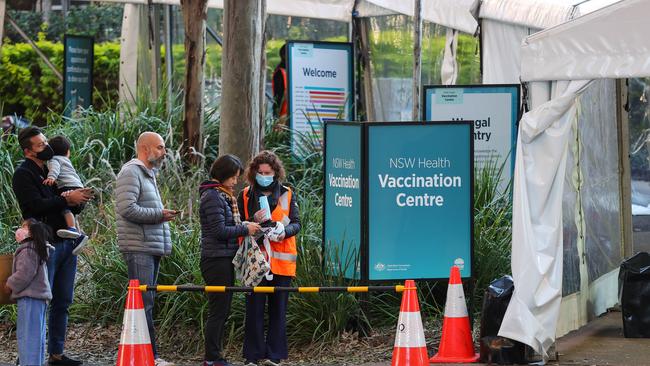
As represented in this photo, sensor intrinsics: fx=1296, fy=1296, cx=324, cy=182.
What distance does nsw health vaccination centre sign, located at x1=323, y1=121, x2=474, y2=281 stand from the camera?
33.8 feet

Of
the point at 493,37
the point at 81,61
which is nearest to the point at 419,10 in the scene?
the point at 493,37

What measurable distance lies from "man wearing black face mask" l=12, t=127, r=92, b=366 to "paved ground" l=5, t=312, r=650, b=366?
0.70 m

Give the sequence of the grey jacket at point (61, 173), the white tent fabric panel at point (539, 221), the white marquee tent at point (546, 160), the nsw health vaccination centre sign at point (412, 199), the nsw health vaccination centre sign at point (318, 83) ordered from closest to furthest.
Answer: the white marquee tent at point (546, 160)
the white tent fabric panel at point (539, 221)
the grey jacket at point (61, 173)
the nsw health vaccination centre sign at point (412, 199)
the nsw health vaccination centre sign at point (318, 83)

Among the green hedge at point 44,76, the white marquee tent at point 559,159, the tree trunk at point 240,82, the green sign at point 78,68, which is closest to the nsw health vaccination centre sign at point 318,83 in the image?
the tree trunk at point 240,82

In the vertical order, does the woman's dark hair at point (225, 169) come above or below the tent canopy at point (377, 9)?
below

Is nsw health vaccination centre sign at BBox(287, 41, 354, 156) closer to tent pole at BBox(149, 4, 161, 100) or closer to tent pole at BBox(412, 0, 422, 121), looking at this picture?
tent pole at BBox(412, 0, 422, 121)

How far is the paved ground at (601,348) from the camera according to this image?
9789 millimetres

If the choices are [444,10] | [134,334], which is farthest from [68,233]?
[444,10]

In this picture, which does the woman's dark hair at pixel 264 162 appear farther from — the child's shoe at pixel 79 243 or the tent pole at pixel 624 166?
the tent pole at pixel 624 166

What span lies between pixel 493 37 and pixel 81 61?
872 cm

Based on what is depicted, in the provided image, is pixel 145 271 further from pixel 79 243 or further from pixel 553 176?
pixel 553 176

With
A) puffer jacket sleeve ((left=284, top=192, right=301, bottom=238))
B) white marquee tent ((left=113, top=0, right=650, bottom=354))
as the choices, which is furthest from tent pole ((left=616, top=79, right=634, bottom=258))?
puffer jacket sleeve ((left=284, top=192, right=301, bottom=238))

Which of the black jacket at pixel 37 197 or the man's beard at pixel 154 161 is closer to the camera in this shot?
the black jacket at pixel 37 197

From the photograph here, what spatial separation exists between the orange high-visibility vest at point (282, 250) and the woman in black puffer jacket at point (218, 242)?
0.28 meters
